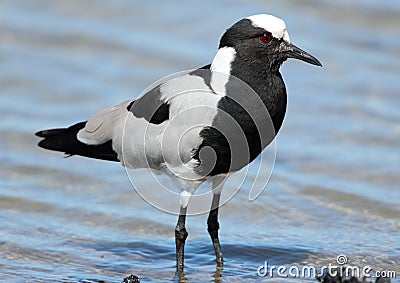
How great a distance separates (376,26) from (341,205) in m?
4.36

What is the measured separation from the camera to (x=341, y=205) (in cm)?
797

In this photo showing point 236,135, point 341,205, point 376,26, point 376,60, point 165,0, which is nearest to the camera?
point 236,135

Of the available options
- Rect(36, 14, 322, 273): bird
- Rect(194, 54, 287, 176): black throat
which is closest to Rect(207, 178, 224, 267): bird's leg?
Rect(36, 14, 322, 273): bird

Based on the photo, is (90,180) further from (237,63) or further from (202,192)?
(237,63)

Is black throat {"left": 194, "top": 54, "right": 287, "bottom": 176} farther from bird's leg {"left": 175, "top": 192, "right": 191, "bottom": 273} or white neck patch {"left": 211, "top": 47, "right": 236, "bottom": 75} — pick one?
bird's leg {"left": 175, "top": 192, "right": 191, "bottom": 273}

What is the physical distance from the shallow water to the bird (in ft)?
2.86

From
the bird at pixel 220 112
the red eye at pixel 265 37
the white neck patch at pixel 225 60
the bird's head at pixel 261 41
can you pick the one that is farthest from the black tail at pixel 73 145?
the red eye at pixel 265 37

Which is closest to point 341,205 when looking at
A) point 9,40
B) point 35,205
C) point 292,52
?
point 292,52

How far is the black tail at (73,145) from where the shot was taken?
6.96 m

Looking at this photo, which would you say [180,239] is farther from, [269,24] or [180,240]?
[269,24]

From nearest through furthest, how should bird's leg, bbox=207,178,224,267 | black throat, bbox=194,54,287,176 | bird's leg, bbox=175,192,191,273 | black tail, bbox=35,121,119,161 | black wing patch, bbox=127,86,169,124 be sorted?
black throat, bbox=194,54,287,176 < black wing patch, bbox=127,86,169,124 < bird's leg, bbox=175,192,191,273 < bird's leg, bbox=207,178,224,267 < black tail, bbox=35,121,119,161

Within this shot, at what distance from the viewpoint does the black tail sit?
6965 millimetres

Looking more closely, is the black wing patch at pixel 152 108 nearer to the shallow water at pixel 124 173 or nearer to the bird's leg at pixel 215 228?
the bird's leg at pixel 215 228

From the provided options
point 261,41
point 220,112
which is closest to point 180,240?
point 220,112
